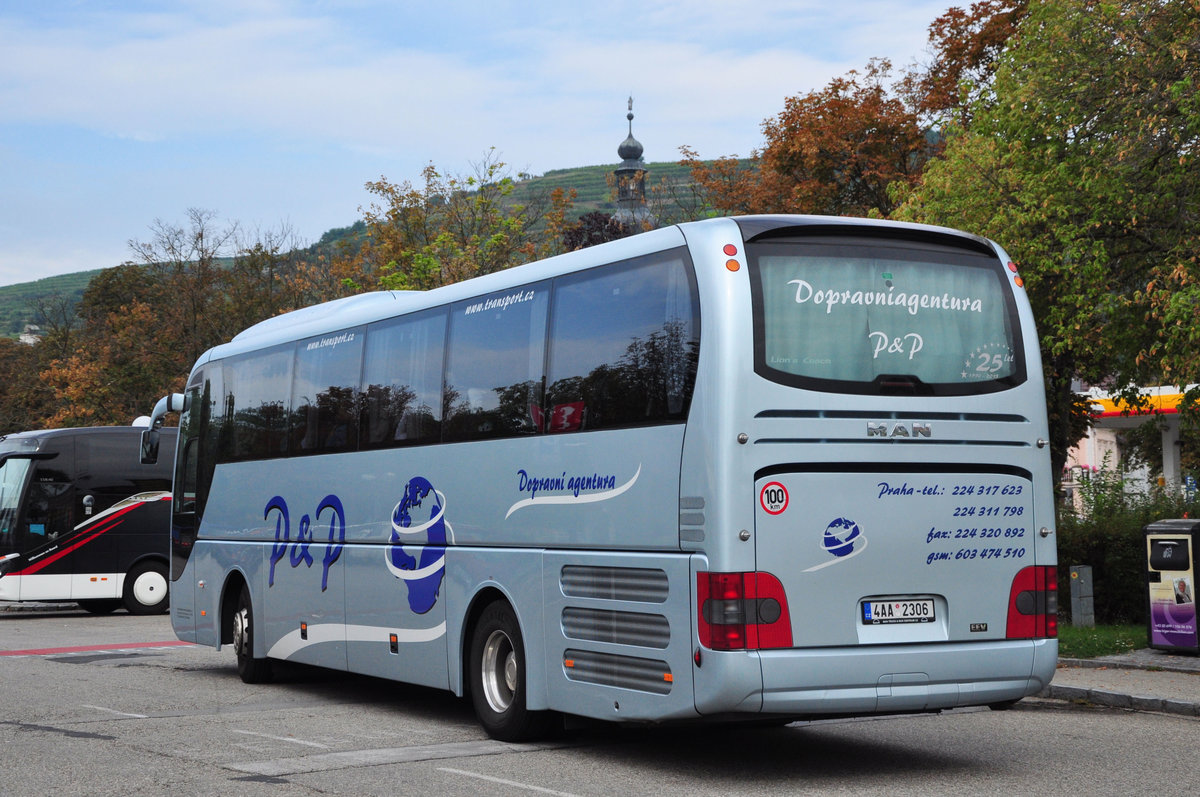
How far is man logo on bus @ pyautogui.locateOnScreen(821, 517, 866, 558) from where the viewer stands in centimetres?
834

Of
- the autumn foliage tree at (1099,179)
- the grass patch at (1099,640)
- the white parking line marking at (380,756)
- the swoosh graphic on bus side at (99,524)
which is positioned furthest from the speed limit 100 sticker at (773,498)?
the swoosh graphic on bus side at (99,524)

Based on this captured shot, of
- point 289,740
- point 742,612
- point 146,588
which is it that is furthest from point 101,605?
point 742,612

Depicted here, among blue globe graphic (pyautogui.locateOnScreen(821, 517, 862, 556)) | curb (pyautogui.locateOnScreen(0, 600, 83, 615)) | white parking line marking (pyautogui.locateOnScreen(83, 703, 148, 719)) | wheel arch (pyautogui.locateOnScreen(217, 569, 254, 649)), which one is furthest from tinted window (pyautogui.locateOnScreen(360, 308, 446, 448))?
curb (pyautogui.locateOnScreen(0, 600, 83, 615))

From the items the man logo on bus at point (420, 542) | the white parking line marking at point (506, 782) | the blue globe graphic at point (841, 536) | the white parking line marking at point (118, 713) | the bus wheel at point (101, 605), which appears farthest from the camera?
the bus wheel at point (101, 605)

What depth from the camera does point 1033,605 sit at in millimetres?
9000

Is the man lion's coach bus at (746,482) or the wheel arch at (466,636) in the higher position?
the man lion's coach bus at (746,482)

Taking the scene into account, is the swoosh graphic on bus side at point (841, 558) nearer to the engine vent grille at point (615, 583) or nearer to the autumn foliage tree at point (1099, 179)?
the engine vent grille at point (615, 583)

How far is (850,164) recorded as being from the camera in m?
38.9

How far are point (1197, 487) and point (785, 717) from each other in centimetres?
1431

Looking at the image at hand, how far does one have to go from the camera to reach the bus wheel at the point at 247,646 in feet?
48.1

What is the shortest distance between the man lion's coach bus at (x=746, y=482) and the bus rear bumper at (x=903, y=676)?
0.01 m

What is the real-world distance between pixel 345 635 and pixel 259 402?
316 centimetres

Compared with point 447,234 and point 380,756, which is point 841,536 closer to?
point 380,756

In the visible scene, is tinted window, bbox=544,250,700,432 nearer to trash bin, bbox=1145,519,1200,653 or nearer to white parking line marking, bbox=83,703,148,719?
white parking line marking, bbox=83,703,148,719
